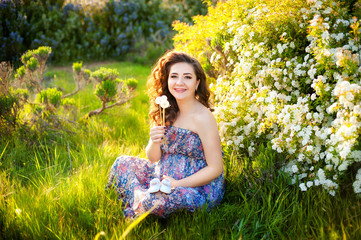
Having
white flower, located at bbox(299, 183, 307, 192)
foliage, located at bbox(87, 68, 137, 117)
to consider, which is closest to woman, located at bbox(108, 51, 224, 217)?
white flower, located at bbox(299, 183, 307, 192)

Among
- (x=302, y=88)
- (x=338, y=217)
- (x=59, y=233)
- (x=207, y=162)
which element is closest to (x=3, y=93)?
(x=59, y=233)

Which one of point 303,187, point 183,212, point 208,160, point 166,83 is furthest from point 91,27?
point 303,187

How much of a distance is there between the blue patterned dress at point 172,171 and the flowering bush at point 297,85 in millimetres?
425

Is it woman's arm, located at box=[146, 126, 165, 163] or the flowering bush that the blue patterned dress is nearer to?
woman's arm, located at box=[146, 126, 165, 163]

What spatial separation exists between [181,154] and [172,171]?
0.49 feet

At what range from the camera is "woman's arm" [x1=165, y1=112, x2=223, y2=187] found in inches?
98.5

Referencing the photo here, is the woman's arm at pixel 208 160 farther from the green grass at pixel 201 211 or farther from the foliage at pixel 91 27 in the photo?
the foliage at pixel 91 27

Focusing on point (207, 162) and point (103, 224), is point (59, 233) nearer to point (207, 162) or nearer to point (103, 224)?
point (103, 224)

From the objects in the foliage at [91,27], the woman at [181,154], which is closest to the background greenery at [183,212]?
the woman at [181,154]

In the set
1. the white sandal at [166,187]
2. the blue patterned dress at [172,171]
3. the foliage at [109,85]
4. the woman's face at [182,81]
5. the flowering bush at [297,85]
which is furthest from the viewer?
the foliage at [109,85]

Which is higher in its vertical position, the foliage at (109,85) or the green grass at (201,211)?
the foliage at (109,85)

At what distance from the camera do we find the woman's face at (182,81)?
2.61m

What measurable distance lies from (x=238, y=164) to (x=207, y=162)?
0.42 m

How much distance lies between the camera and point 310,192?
2.36m
